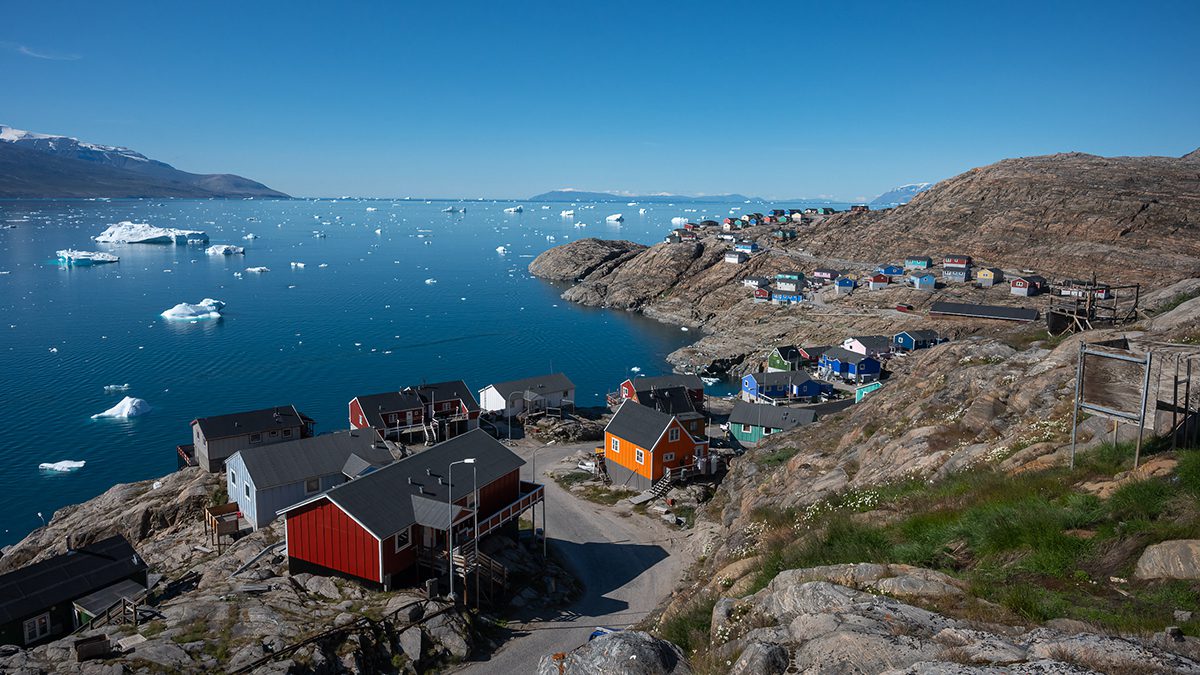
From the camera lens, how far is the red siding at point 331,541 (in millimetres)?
19031

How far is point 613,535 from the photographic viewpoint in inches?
1025

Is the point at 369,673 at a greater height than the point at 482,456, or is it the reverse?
the point at 482,456

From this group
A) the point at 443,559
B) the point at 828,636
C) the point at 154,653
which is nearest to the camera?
the point at 828,636

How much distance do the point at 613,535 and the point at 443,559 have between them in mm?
8159

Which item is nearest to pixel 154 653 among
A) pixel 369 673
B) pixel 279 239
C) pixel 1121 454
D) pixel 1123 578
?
pixel 369 673

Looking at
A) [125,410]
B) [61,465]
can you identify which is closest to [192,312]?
[125,410]

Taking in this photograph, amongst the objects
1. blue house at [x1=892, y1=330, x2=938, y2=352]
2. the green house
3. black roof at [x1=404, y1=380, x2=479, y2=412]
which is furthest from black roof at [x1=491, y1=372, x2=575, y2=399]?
blue house at [x1=892, y1=330, x2=938, y2=352]

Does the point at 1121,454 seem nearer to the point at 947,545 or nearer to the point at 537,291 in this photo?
the point at 947,545

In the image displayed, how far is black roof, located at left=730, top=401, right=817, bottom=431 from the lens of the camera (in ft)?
135

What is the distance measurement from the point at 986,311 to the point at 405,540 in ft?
212

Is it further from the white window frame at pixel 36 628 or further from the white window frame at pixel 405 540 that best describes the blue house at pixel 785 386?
the white window frame at pixel 36 628

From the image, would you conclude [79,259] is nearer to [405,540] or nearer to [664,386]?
[664,386]

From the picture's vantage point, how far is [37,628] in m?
19.8

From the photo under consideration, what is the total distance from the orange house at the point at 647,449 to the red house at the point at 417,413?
12.2 m
